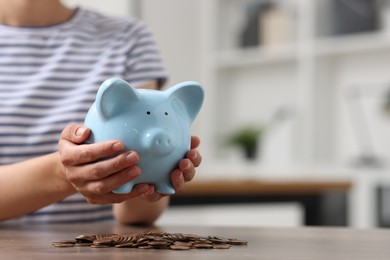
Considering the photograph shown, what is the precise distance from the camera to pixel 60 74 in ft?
4.05

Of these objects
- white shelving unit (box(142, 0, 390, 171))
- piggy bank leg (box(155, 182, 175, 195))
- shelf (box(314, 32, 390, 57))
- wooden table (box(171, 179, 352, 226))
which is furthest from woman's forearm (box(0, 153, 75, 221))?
shelf (box(314, 32, 390, 57))

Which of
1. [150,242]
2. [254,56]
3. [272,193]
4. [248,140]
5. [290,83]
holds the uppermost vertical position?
[254,56]

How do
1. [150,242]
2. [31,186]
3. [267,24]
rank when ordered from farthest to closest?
[267,24]
[31,186]
[150,242]

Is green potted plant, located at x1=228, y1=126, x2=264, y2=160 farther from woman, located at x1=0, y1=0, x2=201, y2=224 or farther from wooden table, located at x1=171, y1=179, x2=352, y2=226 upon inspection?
woman, located at x1=0, y1=0, x2=201, y2=224

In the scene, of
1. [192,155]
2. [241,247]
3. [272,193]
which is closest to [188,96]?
[192,155]

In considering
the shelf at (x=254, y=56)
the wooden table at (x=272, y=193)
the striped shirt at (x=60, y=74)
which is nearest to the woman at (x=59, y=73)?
the striped shirt at (x=60, y=74)

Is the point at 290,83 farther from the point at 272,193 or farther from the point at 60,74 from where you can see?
the point at 60,74

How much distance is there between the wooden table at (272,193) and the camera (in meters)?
2.36

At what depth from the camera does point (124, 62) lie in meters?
1.26

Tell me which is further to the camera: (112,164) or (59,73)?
(59,73)

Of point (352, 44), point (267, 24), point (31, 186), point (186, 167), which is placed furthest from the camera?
point (267, 24)

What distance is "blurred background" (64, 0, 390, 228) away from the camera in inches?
137

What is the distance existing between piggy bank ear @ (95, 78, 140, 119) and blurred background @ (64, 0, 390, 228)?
219 cm

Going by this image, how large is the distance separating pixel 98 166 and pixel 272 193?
1782 mm
